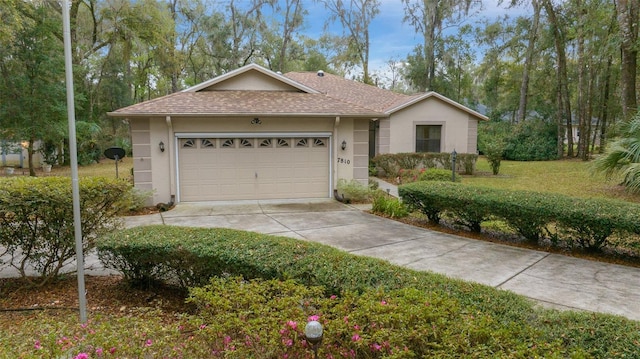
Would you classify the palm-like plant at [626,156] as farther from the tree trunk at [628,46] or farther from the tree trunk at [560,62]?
the tree trunk at [560,62]

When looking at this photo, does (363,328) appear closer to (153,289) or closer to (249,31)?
(153,289)

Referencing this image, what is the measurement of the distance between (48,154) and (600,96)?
32.8 meters

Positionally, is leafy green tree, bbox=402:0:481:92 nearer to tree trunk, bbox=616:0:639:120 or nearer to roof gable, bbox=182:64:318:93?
tree trunk, bbox=616:0:639:120

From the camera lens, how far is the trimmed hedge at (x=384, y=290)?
259cm

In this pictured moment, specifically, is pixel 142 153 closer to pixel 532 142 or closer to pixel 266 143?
pixel 266 143

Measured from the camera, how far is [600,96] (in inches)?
990

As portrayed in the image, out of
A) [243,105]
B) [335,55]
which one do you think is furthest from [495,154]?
[335,55]

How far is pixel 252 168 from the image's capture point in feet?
37.9

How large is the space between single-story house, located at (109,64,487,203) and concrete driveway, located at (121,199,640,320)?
86 cm

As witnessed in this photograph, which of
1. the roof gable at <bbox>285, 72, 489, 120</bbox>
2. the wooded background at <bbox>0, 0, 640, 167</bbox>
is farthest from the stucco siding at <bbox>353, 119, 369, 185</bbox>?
the wooded background at <bbox>0, 0, 640, 167</bbox>

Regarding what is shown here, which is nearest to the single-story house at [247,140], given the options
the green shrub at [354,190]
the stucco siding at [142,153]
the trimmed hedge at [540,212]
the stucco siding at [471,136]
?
the stucco siding at [142,153]

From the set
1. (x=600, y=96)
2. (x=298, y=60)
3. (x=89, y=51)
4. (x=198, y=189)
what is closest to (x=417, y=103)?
(x=198, y=189)

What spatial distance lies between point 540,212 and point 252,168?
743cm

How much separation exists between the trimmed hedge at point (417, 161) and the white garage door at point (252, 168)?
6.00 meters
